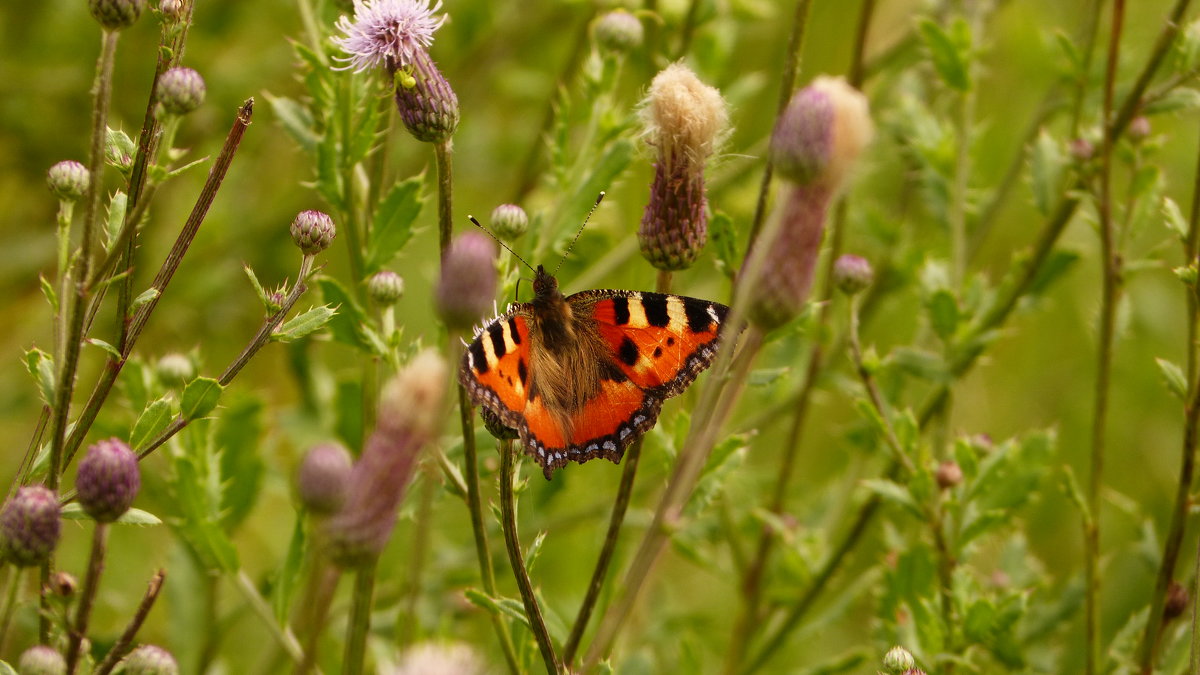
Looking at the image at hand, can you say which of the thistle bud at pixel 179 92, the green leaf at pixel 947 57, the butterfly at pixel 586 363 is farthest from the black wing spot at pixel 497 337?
the green leaf at pixel 947 57

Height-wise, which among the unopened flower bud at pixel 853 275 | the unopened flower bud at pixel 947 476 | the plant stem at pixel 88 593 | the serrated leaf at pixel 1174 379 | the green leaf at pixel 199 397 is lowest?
the plant stem at pixel 88 593

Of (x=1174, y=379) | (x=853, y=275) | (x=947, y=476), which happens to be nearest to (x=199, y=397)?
(x=853, y=275)

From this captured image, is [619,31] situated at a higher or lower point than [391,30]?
higher

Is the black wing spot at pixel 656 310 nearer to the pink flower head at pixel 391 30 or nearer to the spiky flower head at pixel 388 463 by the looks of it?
the pink flower head at pixel 391 30

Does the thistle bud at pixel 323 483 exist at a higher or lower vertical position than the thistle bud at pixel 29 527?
higher

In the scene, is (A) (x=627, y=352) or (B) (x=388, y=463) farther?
(A) (x=627, y=352)

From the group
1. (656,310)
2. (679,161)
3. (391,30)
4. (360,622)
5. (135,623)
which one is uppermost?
(391,30)

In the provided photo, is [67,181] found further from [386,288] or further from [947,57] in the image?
[947,57]
